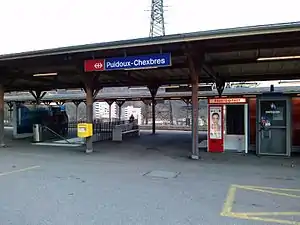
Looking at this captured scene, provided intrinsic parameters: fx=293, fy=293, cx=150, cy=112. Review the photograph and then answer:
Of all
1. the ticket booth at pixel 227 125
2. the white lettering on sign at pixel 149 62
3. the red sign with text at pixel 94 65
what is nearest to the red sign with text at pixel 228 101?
the ticket booth at pixel 227 125

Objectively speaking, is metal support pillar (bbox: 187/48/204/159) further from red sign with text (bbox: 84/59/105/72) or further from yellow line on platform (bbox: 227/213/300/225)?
yellow line on platform (bbox: 227/213/300/225)

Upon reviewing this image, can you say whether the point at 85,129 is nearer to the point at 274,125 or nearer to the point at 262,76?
the point at 274,125

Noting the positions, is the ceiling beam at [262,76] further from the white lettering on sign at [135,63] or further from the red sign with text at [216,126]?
the white lettering on sign at [135,63]

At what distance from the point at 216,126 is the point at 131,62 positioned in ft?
14.6

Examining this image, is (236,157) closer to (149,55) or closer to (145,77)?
(149,55)

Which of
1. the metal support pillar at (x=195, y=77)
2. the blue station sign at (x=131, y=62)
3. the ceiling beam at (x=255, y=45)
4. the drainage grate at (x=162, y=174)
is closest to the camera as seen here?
the drainage grate at (x=162, y=174)

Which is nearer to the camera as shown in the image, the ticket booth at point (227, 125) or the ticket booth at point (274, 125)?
the ticket booth at point (274, 125)

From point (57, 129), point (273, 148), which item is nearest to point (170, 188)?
point (273, 148)

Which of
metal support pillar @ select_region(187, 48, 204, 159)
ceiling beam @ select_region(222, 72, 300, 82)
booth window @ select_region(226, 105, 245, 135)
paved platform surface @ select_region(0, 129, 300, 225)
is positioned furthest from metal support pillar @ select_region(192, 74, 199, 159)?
ceiling beam @ select_region(222, 72, 300, 82)

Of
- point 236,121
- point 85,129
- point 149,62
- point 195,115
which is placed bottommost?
point 85,129

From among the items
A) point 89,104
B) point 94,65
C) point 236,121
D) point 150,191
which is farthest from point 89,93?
point 150,191

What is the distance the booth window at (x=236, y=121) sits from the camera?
1175 centimetres

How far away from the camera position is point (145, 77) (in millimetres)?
17047

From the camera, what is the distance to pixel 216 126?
11742 millimetres
